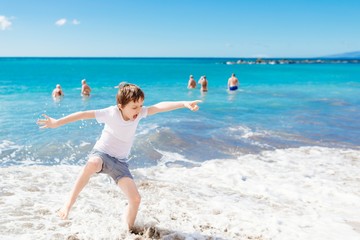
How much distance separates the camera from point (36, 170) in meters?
8.08

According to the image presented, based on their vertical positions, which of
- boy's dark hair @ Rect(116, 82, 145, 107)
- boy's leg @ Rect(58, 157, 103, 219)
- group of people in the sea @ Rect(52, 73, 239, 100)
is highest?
boy's dark hair @ Rect(116, 82, 145, 107)

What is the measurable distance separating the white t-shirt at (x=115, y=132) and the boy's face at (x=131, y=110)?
57 mm

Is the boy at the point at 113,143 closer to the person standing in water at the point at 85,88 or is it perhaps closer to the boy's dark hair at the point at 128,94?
the boy's dark hair at the point at 128,94

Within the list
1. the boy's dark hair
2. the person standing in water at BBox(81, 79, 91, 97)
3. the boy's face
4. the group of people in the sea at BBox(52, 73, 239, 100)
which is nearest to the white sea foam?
the boy's face

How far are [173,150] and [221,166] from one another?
205 cm

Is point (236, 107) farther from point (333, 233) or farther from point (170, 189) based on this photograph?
point (333, 233)

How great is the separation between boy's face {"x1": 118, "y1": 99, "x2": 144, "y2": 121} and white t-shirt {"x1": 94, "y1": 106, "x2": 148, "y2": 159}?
6 cm

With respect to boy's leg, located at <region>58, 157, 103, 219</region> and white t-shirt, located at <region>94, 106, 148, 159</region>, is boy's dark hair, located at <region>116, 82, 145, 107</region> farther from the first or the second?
boy's leg, located at <region>58, 157, 103, 219</region>

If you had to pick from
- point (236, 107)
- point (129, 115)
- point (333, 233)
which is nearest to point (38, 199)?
point (129, 115)

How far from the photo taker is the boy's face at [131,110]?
4.29m

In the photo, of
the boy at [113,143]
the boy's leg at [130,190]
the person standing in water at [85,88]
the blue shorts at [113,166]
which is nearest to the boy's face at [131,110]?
the boy at [113,143]

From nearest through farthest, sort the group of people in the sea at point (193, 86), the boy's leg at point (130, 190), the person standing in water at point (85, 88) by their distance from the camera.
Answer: the boy's leg at point (130, 190), the group of people in the sea at point (193, 86), the person standing in water at point (85, 88)

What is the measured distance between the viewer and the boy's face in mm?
4285

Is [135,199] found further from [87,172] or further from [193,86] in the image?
[193,86]
